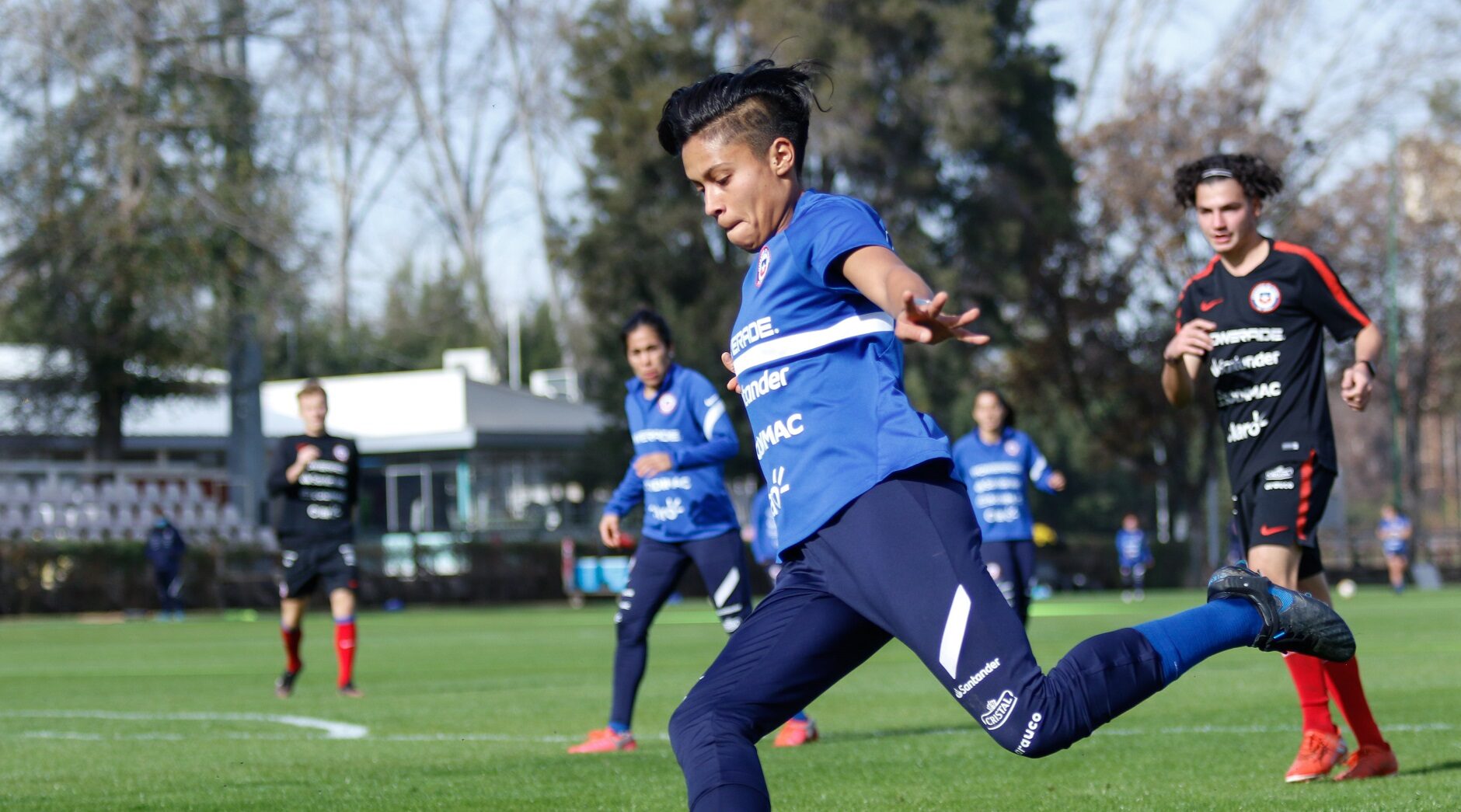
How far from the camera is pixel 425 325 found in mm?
74938

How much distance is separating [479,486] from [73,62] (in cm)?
1853

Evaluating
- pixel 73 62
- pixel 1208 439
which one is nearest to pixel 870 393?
pixel 73 62

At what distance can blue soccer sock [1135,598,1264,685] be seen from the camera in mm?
4012

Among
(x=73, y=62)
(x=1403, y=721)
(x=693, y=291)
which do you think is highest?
(x=73, y=62)

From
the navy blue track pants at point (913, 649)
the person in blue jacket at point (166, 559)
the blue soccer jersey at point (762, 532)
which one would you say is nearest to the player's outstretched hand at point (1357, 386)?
the navy blue track pants at point (913, 649)

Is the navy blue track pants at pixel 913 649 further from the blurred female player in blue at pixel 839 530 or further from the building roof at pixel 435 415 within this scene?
the building roof at pixel 435 415

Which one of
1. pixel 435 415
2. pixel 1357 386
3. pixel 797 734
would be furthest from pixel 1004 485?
pixel 435 415

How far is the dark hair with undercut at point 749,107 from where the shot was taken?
4.11 meters

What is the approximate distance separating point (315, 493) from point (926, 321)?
9.25 metres

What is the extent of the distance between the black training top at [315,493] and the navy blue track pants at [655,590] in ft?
13.4

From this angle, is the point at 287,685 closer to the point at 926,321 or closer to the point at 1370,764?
the point at 1370,764

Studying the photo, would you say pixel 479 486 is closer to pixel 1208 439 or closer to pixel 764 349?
pixel 1208 439

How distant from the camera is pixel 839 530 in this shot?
3920 mm

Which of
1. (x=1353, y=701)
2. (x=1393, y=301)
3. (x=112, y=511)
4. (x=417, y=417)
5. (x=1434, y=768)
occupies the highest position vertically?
(x=1393, y=301)
